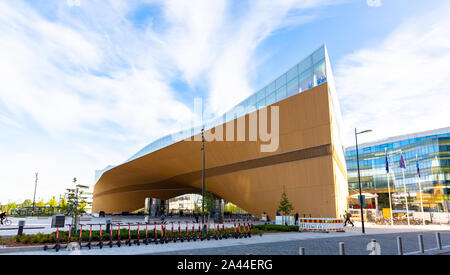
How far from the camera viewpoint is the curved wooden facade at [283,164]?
91.5 feet

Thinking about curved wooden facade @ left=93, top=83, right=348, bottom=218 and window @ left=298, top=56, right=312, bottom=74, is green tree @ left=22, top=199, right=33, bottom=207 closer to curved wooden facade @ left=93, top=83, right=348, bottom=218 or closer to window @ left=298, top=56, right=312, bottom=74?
curved wooden facade @ left=93, top=83, right=348, bottom=218

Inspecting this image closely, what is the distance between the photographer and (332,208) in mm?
26766

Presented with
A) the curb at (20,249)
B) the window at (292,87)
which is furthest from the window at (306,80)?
the curb at (20,249)

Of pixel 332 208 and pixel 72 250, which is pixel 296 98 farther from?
pixel 72 250

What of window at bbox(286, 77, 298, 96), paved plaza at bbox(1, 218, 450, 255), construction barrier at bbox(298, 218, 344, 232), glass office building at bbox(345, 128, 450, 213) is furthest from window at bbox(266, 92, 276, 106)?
glass office building at bbox(345, 128, 450, 213)

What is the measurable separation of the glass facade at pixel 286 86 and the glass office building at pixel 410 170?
3718 centimetres

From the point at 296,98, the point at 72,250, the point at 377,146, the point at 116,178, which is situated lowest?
the point at 72,250

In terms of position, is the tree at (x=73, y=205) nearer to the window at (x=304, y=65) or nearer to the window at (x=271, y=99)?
the window at (x=271, y=99)

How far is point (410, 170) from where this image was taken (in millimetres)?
81375

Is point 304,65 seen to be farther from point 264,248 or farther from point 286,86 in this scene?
point 264,248
